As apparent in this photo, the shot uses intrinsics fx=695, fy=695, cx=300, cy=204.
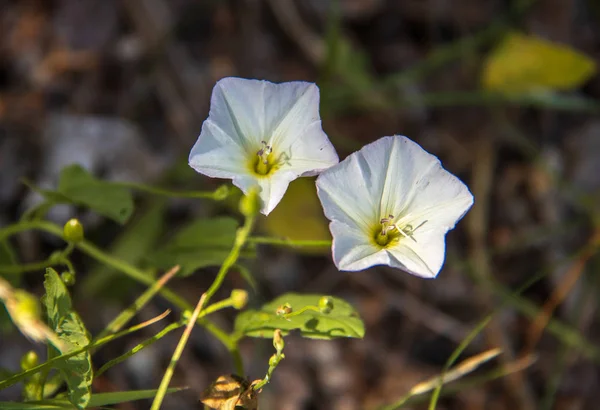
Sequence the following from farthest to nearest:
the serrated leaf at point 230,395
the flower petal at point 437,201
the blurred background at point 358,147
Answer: the blurred background at point 358,147 → the flower petal at point 437,201 → the serrated leaf at point 230,395

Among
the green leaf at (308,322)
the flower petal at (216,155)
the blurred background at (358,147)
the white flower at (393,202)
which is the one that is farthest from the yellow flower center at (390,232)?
the blurred background at (358,147)

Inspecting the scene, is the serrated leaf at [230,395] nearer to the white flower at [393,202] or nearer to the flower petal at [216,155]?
the white flower at [393,202]

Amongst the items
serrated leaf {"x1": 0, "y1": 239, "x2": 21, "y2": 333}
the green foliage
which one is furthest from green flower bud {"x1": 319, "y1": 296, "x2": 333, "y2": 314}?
serrated leaf {"x1": 0, "y1": 239, "x2": 21, "y2": 333}

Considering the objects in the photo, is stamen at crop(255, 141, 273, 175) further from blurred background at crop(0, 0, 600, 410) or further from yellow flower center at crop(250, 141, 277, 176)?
blurred background at crop(0, 0, 600, 410)

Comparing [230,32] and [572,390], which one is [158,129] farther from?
[572,390]

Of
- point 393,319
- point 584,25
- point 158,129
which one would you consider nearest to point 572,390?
point 393,319
